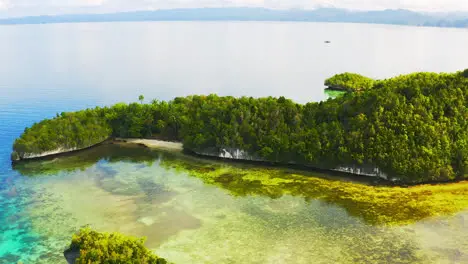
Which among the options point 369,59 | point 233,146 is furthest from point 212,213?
point 369,59

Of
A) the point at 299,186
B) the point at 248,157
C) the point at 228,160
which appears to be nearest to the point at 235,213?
the point at 299,186

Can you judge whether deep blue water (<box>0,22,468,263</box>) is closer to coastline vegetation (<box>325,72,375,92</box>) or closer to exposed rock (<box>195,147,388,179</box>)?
coastline vegetation (<box>325,72,375,92</box>)

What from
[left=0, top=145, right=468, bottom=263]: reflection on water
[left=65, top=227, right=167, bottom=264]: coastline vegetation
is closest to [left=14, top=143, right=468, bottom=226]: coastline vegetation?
[left=0, top=145, right=468, bottom=263]: reflection on water

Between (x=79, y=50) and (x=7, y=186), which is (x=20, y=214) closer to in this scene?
(x=7, y=186)

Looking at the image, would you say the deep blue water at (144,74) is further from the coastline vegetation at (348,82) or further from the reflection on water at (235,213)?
the coastline vegetation at (348,82)

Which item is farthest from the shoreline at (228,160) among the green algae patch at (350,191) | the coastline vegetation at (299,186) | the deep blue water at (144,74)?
the deep blue water at (144,74)

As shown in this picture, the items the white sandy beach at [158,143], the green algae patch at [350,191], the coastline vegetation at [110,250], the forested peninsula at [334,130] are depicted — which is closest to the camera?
the coastline vegetation at [110,250]
